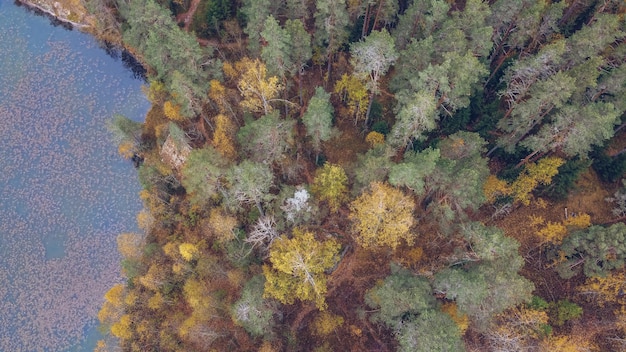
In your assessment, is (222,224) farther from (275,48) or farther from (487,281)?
(487,281)

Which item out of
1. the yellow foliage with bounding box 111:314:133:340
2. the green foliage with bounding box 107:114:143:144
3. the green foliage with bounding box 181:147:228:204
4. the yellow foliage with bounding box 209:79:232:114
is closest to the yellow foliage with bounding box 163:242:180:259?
the green foliage with bounding box 181:147:228:204

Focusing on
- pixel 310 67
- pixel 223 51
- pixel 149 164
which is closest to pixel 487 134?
pixel 310 67

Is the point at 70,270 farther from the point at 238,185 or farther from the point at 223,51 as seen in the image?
the point at 223,51

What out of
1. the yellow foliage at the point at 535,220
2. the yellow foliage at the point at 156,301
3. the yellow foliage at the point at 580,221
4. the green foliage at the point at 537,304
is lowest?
the yellow foliage at the point at 156,301

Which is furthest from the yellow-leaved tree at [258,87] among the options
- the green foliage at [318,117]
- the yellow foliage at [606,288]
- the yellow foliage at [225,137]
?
the yellow foliage at [606,288]

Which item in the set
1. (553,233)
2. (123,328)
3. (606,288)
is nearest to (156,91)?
(123,328)

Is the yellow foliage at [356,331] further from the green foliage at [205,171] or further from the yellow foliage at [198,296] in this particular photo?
the green foliage at [205,171]

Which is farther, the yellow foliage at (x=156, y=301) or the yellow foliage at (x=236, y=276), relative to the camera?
the yellow foliage at (x=156, y=301)
